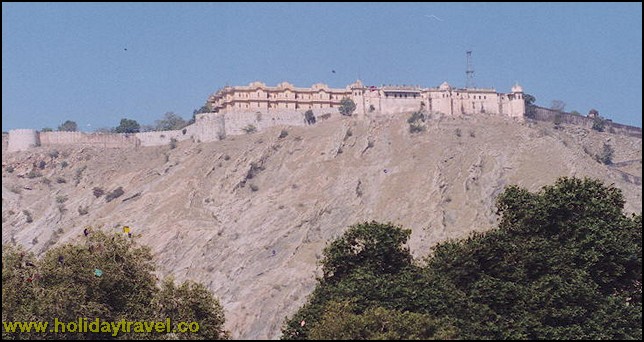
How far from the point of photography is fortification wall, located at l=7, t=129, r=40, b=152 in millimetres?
130900

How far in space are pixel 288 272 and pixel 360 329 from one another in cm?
5994

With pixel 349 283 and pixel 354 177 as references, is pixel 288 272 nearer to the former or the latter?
pixel 354 177

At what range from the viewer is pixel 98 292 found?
34.3 meters

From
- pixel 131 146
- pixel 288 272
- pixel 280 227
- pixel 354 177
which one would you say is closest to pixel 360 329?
pixel 288 272

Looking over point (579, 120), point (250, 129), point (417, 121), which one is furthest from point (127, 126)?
point (579, 120)

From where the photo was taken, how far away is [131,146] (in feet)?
434

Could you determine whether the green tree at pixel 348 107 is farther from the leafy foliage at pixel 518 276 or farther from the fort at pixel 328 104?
the leafy foliage at pixel 518 276

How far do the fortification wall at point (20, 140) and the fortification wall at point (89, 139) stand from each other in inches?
76.1

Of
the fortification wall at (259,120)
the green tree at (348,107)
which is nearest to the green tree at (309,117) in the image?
the fortification wall at (259,120)

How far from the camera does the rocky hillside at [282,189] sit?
92500 mm

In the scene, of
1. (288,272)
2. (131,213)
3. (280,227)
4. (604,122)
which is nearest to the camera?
(288,272)

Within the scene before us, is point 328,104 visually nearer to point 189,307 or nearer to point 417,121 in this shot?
point 417,121

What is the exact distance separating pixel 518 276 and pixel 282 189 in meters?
70.7

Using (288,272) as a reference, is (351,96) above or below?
above
